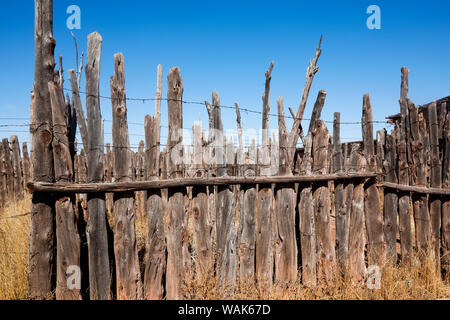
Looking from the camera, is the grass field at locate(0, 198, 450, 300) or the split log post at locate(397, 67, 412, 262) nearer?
the grass field at locate(0, 198, 450, 300)

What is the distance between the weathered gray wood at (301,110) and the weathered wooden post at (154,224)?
167 cm

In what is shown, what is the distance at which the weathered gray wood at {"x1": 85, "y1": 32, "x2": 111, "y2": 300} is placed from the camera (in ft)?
9.71

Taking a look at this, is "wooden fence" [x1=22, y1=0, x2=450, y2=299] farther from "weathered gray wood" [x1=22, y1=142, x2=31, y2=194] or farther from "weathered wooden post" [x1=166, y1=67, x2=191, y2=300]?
"weathered gray wood" [x1=22, y1=142, x2=31, y2=194]

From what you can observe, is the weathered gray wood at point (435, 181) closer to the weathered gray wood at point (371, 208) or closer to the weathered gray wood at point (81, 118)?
the weathered gray wood at point (371, 208)

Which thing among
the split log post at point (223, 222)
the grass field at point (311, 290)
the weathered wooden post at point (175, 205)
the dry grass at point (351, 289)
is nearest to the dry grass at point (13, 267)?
the grass field at point (311, 290)

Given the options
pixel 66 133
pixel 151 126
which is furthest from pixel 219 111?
pixel 66 133

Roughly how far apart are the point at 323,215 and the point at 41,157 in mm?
3348

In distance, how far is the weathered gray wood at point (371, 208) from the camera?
13.4ft

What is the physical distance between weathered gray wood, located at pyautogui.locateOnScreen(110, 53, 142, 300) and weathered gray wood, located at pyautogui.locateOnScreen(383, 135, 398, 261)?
3.45m

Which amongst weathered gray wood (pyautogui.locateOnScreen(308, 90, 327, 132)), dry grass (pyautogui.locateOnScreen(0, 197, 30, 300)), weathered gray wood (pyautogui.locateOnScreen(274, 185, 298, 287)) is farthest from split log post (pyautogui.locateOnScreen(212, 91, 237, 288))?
dry grass (pyautogui.locateOnScreen(0, 197, 30, 300))

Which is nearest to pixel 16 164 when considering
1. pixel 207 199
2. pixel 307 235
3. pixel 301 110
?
pixel 207 199

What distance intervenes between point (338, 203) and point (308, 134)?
1.04 m

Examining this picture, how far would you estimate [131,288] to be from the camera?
122 inches
